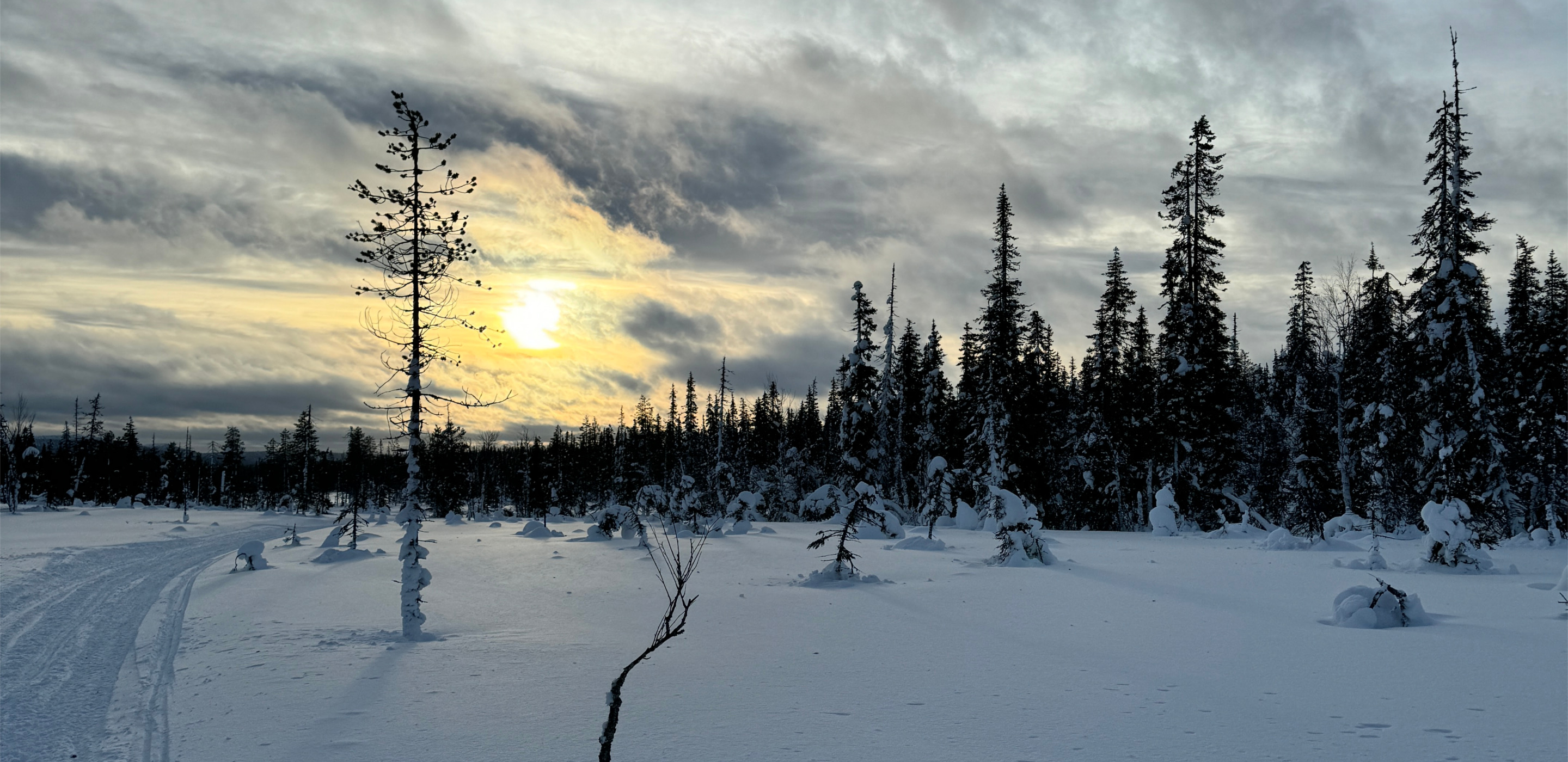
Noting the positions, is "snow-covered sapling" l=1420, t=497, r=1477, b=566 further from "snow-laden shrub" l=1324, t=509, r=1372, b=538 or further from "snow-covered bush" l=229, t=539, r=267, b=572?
"snow-covered bush" l=229, t=539, r=267, b=572

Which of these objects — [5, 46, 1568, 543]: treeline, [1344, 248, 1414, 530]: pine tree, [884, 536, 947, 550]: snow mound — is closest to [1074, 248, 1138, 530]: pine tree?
[5, 46, 1568, 543]: treeline

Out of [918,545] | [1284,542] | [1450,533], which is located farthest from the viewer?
[918,545]

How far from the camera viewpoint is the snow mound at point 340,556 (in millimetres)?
24922

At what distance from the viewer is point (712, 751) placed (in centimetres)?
650

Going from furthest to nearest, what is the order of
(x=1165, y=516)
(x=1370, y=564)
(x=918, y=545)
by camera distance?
(x=1165, y=516)
(x=918, y=545)
(x=1370, y=564)

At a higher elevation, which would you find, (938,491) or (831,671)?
(938,491)

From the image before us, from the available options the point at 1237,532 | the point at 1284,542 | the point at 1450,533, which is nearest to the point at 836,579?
the point at 1450,533

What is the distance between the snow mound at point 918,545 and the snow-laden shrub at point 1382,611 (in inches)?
537

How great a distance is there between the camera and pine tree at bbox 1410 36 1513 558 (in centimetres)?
2350

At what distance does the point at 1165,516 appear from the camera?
27891 mm

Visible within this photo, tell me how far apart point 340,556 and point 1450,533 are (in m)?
29.4

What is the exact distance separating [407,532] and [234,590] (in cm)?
863

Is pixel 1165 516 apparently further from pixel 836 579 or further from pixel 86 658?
pixel 86 658

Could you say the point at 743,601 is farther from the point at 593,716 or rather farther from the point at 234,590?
the point at 234,590
